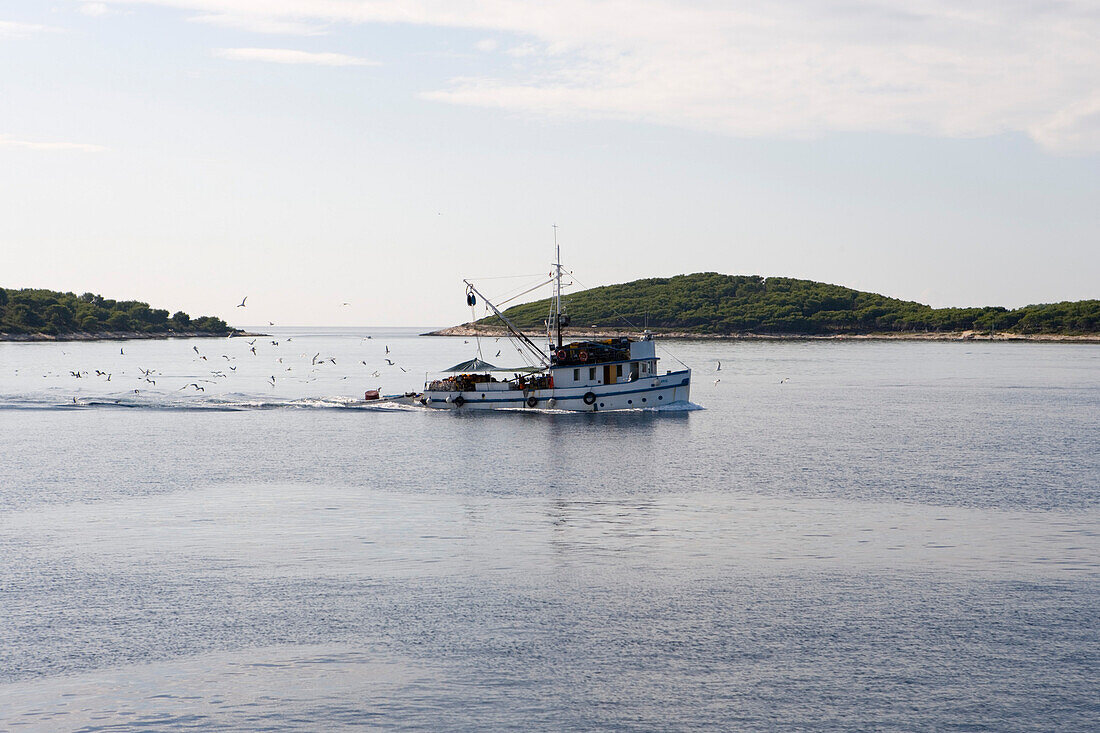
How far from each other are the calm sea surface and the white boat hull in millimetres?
19344

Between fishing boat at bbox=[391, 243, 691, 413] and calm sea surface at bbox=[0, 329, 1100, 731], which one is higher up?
fishing boat at bbox=[391, 243, 691, 413]

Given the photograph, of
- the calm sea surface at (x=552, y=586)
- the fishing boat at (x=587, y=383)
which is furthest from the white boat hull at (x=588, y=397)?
the calm sea surface at (x=552, y=586)

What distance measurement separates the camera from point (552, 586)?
26.6 metres

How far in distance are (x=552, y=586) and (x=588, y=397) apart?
52946 millimetres

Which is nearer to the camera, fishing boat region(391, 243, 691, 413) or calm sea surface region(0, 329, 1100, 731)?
calm sea surface region(0, 329, 1100, 731)

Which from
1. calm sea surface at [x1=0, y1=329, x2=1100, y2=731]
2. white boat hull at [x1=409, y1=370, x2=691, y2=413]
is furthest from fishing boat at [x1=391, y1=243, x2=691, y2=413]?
calm sea surface at [x1=0, y1=329, x2=1100, y2=731]

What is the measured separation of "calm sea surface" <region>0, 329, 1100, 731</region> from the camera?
1886cm

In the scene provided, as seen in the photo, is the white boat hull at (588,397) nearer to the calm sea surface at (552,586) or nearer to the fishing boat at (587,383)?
the fishing boat at (587,383)

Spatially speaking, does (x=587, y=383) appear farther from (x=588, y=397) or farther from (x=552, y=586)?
(x=552, y=586)

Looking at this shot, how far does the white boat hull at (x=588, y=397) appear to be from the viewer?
261ft

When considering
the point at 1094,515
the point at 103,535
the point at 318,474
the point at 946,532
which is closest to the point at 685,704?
the point at 946,532

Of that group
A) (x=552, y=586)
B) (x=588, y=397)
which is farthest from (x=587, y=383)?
(x=552, y=586)

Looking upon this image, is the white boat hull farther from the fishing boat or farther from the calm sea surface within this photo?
the calm sea surface

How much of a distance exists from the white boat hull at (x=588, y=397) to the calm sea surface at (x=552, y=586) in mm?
19344
